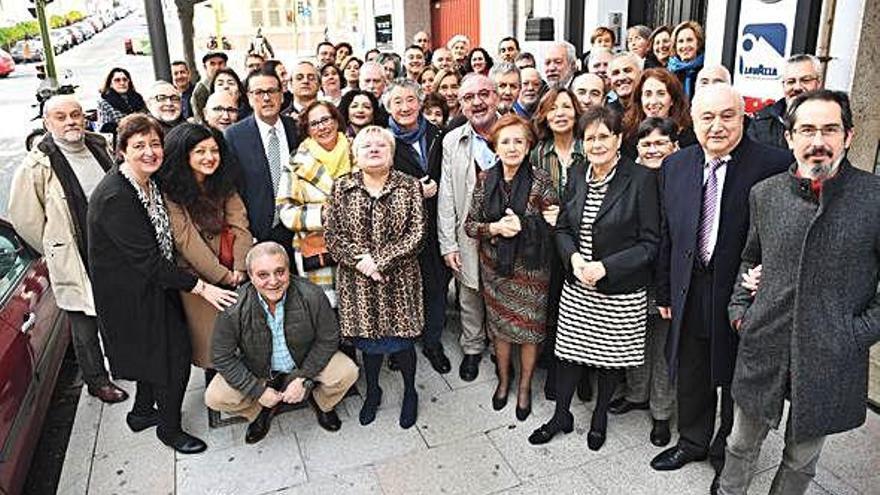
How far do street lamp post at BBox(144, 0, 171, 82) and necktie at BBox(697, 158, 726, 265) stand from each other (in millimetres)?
5901

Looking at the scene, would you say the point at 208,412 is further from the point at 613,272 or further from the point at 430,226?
the point at 613,272

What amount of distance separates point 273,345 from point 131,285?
2.43ft

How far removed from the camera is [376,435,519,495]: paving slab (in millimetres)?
3025

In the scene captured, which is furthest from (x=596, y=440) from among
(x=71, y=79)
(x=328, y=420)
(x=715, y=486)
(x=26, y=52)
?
(x=26, y=52)

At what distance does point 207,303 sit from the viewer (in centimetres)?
334

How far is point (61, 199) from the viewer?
138 inches

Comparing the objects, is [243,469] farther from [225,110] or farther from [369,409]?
[225,110]

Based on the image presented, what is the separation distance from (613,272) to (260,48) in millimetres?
9110

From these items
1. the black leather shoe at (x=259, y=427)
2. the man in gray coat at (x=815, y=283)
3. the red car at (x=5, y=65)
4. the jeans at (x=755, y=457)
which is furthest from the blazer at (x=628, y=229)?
the red car at (x=5, y=65)

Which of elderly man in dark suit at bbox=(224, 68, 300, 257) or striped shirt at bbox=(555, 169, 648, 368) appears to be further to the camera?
elderly man in dark suit at bbox=(224, 68, 300, 257)

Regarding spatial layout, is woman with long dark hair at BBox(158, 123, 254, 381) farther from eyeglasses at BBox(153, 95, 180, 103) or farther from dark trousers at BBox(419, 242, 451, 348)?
eyeglasses at BBox(153, 95, 180, 103)

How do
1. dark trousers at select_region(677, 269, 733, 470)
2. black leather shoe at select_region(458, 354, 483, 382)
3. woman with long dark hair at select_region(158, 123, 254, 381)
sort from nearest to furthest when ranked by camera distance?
dark trousers at select_region(677, 269, 733, 470)
woman with long dark hair at select_region(158, 123, 254, 381)
black leather shoe at select_region(458, 354, 483, 382)

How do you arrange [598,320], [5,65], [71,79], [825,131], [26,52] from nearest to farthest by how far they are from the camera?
1. [825,131]
2. [598,320]
3. [71,79]
4. [5,65]
5. [26,52]

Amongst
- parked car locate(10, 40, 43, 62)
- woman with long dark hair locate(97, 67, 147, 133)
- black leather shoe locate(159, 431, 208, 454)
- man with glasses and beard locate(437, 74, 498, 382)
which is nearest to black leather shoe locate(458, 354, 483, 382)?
man with glasses and beard locate(437, 74, 498, 382)
